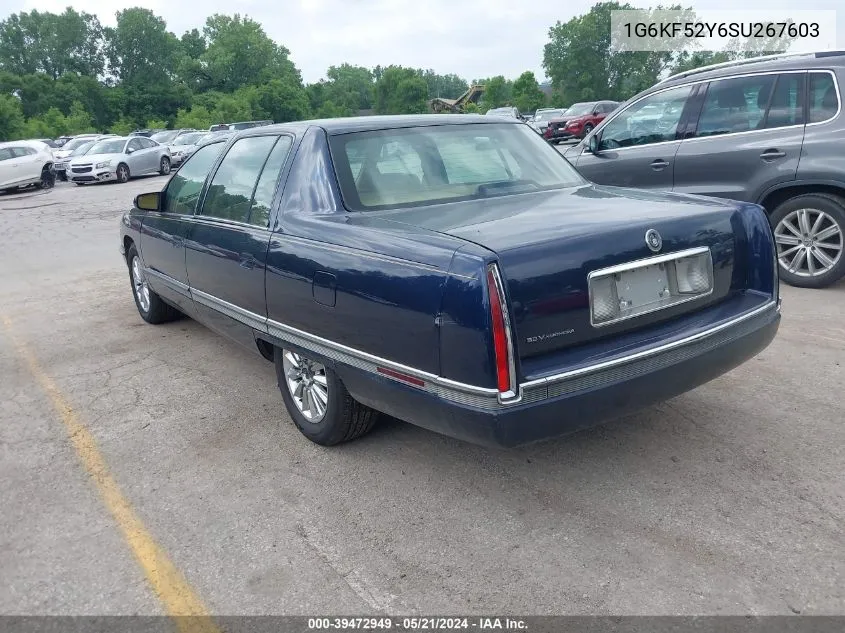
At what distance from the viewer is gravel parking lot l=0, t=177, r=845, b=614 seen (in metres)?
2.63

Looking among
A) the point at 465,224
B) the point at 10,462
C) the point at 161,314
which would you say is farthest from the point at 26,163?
the point at 465,224

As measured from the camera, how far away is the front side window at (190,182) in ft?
16.0

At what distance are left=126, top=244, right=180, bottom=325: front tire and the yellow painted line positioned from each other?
1598 millimetres

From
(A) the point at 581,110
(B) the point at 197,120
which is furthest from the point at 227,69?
(A) the point at 581,110

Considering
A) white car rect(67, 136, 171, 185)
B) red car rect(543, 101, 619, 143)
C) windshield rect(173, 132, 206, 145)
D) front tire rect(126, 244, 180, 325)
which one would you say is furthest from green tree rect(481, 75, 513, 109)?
front tire rect(126, 244, 180, 325)

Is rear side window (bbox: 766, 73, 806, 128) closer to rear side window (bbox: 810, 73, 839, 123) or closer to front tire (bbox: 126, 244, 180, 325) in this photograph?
rear side window (bbox: 810, 73, 839, 123)

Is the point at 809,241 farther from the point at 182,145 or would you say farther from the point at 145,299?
the point at 182,145

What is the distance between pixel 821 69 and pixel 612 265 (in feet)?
15.4

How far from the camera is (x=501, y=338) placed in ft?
8.71

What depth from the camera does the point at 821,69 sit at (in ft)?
20.6

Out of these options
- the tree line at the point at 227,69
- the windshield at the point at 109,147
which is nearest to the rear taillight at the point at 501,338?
the windshield at the point at 109,147

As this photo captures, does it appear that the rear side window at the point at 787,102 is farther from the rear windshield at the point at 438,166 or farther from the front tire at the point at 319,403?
the front tire at the point at 319,403

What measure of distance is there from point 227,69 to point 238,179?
324 ft

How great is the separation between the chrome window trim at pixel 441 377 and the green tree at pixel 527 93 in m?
70.8
